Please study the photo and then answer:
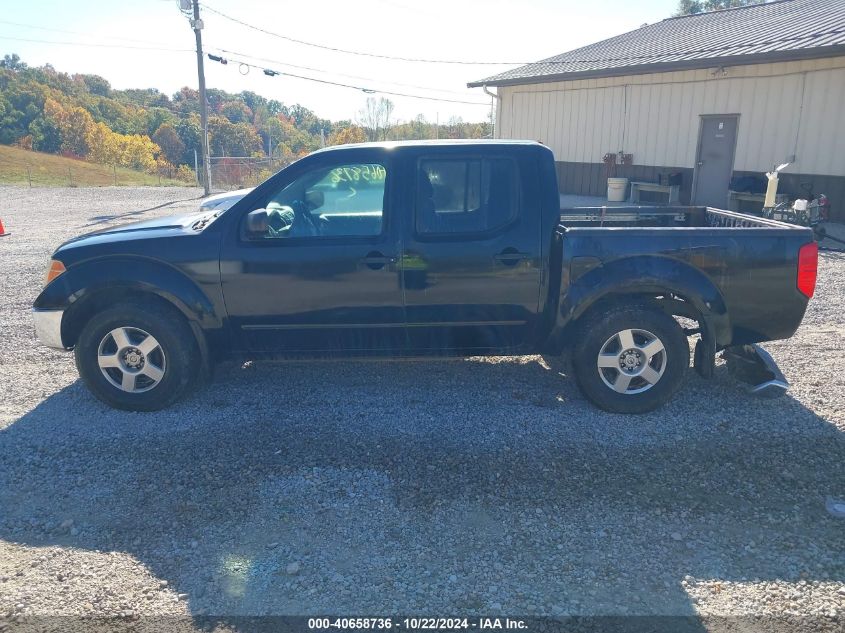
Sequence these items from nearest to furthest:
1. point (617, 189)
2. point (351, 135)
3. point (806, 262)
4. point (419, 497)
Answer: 1. point (419, 497)
2. point (806, 262)
3. point (617, 189)
4. point (351, 135)

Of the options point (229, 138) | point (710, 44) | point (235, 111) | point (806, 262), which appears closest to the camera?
point (806, 262)

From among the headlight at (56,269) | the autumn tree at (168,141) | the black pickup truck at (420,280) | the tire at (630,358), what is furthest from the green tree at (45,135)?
the tire at (630,358)

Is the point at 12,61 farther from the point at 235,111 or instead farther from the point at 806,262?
the point at 806,262

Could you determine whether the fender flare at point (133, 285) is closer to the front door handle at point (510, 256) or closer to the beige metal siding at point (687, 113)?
the front door handle at point (510, 256)

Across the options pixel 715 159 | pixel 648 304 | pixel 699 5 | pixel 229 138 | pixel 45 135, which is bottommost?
pixel 648 304

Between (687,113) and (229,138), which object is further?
(229,138)

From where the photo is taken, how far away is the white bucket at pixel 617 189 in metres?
17.8

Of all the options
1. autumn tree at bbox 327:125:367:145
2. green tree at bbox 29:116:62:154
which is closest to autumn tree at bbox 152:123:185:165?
green tree at bbox 29:116:62:154

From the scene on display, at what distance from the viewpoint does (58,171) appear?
51.1 m

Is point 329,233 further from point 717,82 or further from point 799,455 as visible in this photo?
point 717,82

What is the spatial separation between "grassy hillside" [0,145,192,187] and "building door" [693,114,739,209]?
33.0 m

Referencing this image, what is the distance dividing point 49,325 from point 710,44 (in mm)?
17104

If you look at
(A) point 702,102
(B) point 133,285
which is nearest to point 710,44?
(A) point 702,102

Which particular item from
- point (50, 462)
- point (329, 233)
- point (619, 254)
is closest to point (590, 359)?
point (619, 254)
